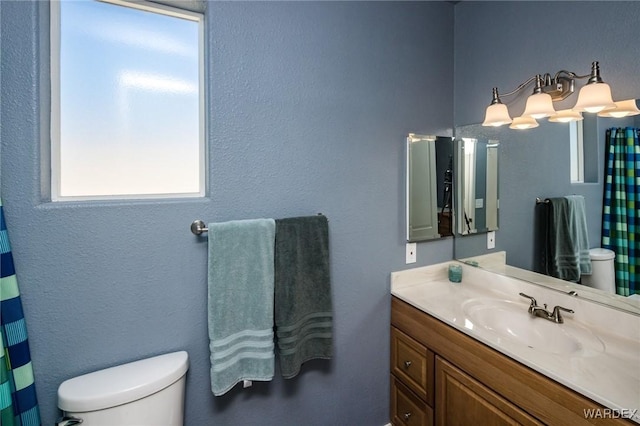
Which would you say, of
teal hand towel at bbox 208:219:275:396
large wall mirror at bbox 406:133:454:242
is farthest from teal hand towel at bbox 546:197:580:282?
teal hand towel at bbox 208:219:275:396

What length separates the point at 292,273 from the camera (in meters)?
1.33

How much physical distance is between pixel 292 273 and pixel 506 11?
68.1 inches

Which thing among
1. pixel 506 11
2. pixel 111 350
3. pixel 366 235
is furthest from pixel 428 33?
pixel 111 350

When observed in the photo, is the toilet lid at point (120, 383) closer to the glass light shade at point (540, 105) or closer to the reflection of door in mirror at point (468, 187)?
the reflection of door in mirror at point (468, 187)

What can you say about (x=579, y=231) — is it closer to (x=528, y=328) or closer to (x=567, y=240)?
(x=567, y=240)

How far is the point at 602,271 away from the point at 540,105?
0.77 meters

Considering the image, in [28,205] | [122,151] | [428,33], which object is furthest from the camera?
[428,33]

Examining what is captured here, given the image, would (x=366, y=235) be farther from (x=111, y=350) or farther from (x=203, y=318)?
(x=111, y=350)

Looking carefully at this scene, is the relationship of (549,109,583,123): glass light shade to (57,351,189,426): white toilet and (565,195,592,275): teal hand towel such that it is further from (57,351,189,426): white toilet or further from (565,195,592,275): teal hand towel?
(57,351,189,426): white toilet

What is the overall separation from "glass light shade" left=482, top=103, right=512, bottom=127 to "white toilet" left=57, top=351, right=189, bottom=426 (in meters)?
1.79

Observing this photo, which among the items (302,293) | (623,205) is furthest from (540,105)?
(302,293)

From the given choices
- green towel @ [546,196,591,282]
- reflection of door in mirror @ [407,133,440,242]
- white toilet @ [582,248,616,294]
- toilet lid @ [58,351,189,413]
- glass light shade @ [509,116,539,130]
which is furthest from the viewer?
reflection of door in mirror @ [407,133,440,242]

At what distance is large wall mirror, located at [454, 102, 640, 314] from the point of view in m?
1.28

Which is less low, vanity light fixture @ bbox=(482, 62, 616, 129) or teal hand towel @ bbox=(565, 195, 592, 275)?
vanity light fixture @ bbox=(482, 62, 616, 129)
